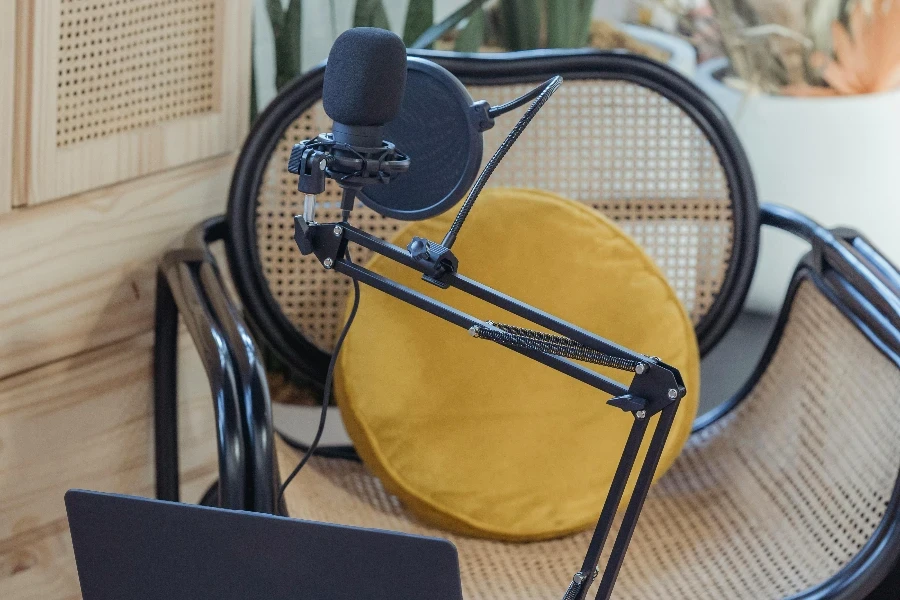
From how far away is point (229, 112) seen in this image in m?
1.22

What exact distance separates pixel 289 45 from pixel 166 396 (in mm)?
517

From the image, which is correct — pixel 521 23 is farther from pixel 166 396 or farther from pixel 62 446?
pixel 62 446

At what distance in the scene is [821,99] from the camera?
151cm

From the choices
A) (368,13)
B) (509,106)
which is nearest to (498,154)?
(509,106)

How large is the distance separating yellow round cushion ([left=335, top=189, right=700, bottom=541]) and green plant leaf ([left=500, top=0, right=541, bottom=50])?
414 mm

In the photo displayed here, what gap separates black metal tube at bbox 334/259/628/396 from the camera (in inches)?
26.1

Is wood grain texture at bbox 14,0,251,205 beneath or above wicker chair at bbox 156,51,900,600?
above

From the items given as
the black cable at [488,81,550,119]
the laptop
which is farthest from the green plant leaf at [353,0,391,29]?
the laptop

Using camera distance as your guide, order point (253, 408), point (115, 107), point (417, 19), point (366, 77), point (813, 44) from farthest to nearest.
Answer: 1. point (813, 44)
2. point (417, 19)
3. point (115, 107)
4. point (253, 408)
5. point (366, 77)

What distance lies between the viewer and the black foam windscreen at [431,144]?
67 centimetres

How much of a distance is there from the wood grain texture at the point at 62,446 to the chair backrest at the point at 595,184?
0.14m

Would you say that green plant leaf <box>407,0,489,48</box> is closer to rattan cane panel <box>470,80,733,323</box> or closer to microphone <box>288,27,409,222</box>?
rattan cane panel <box>470,80,733,323</box>

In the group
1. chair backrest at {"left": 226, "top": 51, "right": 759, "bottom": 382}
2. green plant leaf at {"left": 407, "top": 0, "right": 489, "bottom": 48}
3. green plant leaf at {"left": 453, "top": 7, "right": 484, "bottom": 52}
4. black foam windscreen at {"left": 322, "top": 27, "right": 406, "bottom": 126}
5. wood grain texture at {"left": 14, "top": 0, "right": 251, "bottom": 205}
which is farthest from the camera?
green plant leaf at {"left": 453, "top": 7, "right": 484, "bottom": 52}

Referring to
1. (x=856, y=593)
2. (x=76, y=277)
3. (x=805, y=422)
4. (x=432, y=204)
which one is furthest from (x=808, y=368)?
(x=76, y=277)
